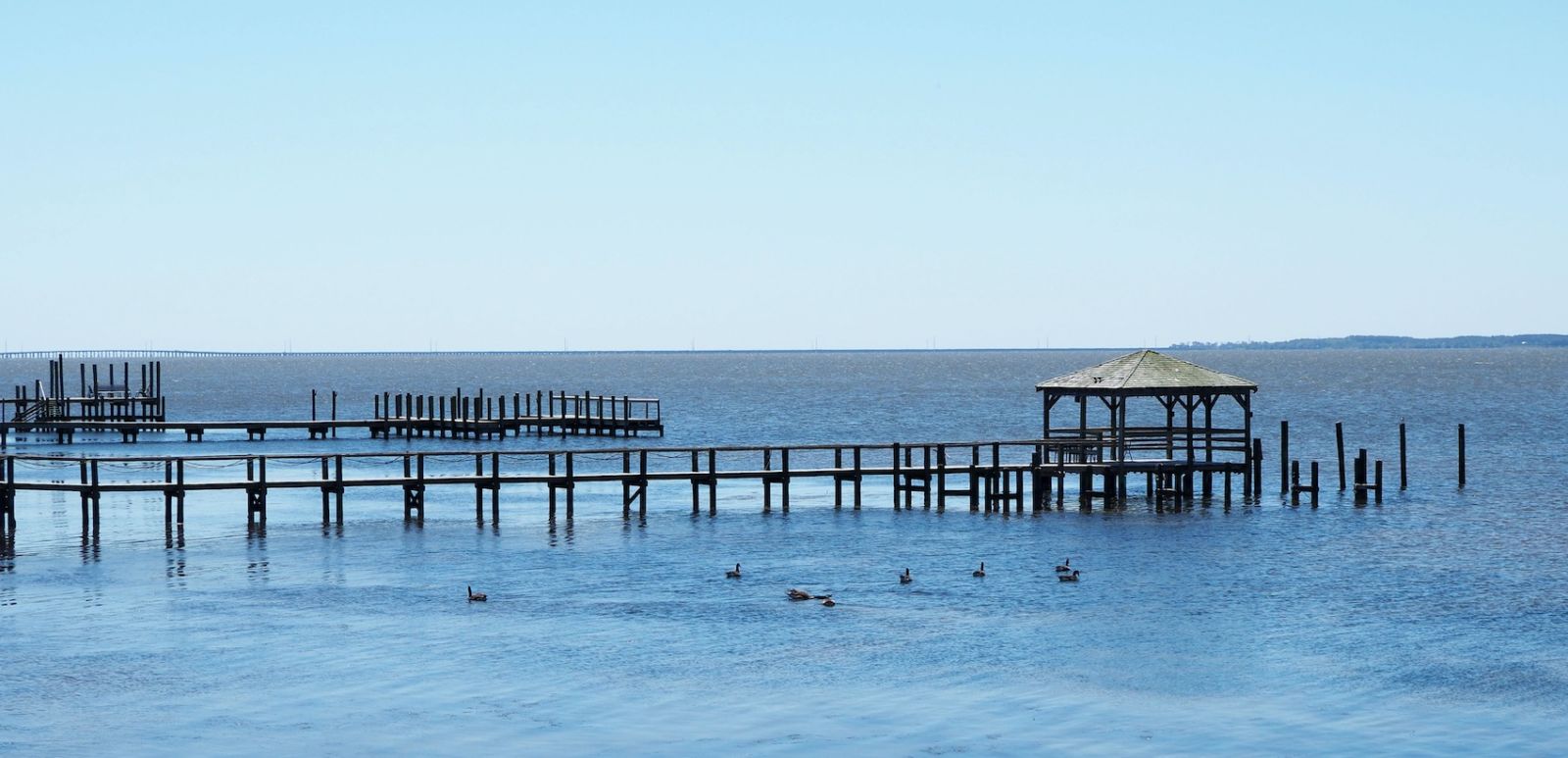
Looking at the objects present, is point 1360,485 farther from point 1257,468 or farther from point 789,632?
point 789,632

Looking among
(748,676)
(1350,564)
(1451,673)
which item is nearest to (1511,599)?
(1350,564)

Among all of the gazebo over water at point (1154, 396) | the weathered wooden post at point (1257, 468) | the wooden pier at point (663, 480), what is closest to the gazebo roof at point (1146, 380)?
the gazebo over water at point (1154, 396)

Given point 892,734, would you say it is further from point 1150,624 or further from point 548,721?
point 1150,624

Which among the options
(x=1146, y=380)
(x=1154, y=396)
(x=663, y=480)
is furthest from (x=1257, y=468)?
(x=663, y=480)

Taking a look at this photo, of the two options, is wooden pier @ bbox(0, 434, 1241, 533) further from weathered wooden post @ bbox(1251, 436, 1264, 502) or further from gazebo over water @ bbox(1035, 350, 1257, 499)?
weathered wooden post @ bbox(1251, 436, 1264, 502)

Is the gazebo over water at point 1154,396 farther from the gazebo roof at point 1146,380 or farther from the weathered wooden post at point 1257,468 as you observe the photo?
the weathered wooden post at point 1257,468

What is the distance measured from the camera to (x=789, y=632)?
88.0ft

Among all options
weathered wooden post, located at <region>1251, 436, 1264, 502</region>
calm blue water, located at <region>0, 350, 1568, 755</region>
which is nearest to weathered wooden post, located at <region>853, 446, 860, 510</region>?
calm blue water, located at <region>0, 350, 1568, 755</region>

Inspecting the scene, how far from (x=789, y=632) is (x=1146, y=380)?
2022 centimetres

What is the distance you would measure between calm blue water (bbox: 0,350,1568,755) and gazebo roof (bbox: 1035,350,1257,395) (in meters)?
3.16

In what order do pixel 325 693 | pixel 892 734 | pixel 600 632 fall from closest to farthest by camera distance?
pixel 892 734
pixel 325 693
pixel 600 632

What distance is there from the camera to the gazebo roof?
44156mm

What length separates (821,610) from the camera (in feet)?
93.8

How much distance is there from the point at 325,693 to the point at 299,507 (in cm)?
2385
